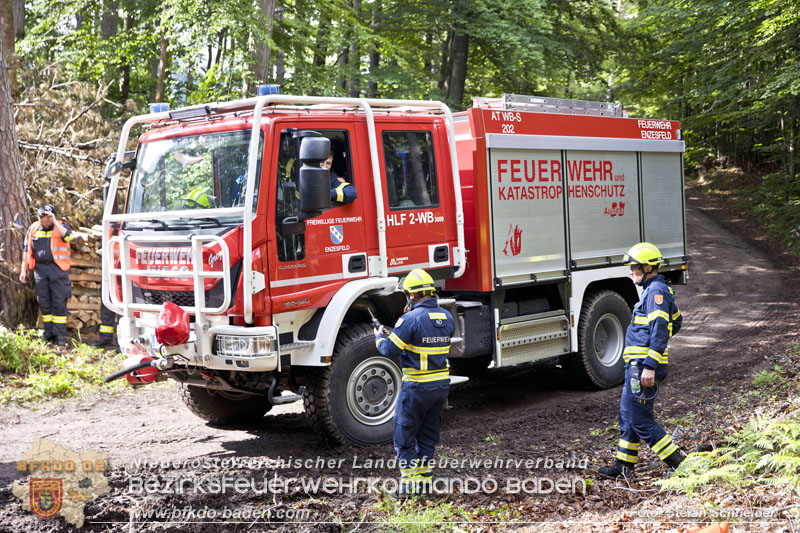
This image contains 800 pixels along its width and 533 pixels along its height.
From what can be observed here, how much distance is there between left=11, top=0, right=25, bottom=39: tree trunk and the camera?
56.8 ft

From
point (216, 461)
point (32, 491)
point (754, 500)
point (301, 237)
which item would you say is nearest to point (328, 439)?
point (216, 461)

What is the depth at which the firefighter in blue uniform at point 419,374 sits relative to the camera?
5.26m

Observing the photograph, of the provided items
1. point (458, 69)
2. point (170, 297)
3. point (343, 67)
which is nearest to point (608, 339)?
point (170, 297)

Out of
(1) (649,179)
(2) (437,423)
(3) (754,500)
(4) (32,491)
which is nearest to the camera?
(3) (754,500)

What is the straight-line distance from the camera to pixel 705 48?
17.7 metres

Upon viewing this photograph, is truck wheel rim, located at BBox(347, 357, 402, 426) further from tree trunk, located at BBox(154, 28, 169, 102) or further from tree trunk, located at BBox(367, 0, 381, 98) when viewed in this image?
tree trunk, located at BBox(154, 28, 169, 102)

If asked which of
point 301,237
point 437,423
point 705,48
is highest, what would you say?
point 705,48

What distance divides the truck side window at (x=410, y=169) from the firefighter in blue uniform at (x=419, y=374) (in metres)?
1.58

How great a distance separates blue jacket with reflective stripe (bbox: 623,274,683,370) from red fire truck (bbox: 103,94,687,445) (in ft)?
6.51

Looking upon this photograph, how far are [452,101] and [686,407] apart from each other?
10776mm

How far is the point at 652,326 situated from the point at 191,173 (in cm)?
400

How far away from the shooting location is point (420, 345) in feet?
17.3

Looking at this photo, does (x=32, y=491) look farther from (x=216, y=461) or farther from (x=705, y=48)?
(x=705, y=48)

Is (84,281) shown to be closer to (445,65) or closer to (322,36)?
(322,36)
